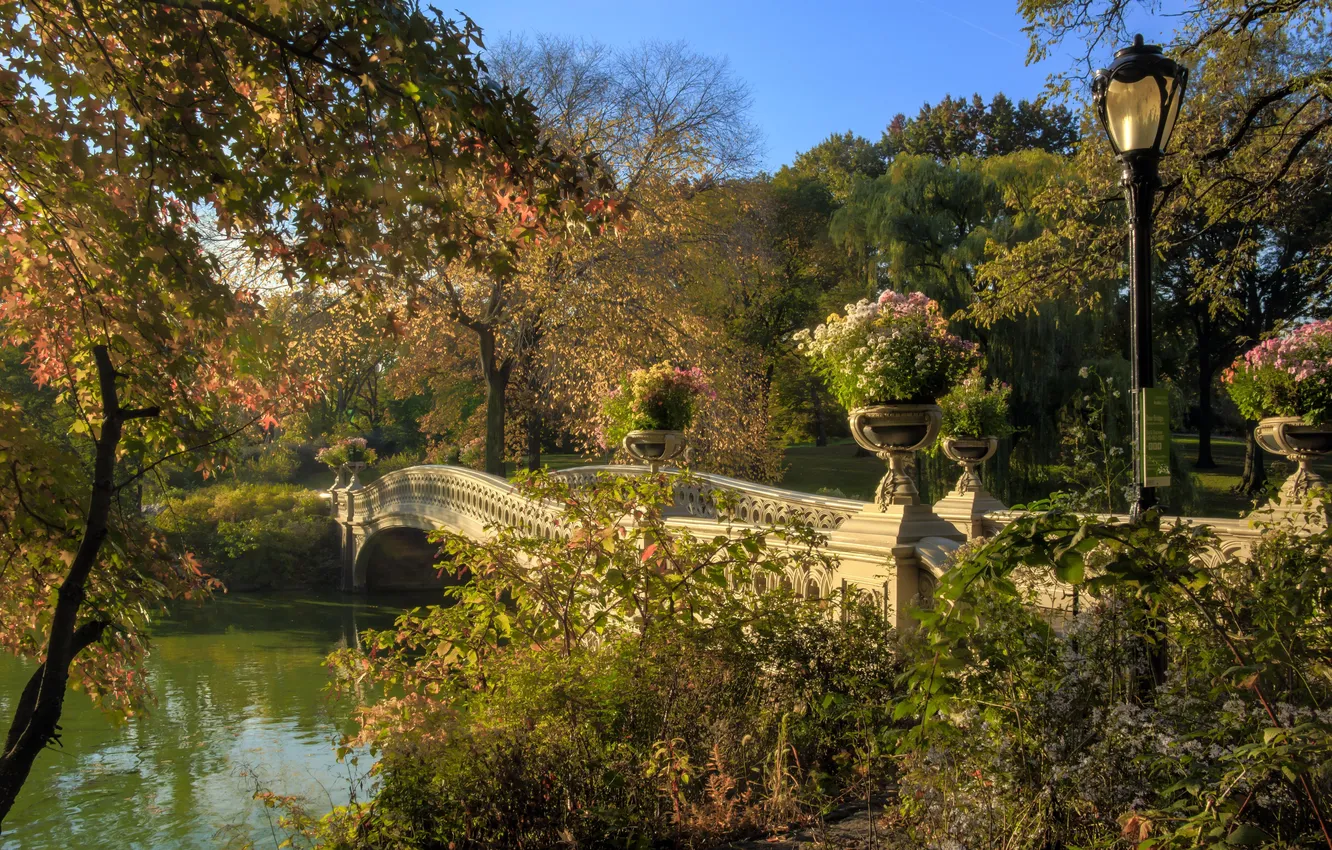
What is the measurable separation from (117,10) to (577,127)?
18.2 metres

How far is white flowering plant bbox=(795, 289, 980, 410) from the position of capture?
282 inches

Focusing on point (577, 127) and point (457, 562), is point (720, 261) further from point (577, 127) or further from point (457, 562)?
point (457, 562)

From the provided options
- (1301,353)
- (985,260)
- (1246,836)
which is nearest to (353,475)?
(985,260)

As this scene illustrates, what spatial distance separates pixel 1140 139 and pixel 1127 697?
230 centimetres

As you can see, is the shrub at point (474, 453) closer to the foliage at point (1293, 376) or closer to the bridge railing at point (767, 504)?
the bridge railing at point (767, 504)

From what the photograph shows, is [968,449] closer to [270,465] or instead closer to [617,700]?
[617,700]

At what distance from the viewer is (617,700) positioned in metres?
4.83

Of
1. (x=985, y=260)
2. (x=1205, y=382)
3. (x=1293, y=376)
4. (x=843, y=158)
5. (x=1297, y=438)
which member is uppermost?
(x=843, y=158)

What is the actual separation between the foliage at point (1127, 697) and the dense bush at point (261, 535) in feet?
78.0

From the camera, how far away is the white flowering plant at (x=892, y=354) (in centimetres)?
716

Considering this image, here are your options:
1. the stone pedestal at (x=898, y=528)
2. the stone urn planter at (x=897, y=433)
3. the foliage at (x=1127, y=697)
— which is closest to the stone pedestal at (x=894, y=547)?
the stone pedestal at (x=898, y=528)

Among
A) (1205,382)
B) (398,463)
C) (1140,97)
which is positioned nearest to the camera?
(1140,97)

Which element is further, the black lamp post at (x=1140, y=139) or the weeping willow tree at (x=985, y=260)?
the weeping willow tree at (x=985, y=260)

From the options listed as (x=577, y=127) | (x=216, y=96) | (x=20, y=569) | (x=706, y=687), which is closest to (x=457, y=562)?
(x=706, y=687)
